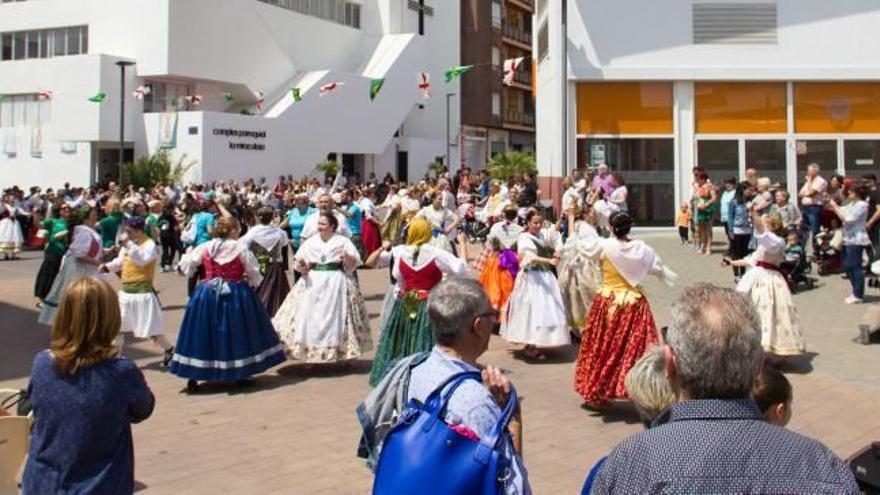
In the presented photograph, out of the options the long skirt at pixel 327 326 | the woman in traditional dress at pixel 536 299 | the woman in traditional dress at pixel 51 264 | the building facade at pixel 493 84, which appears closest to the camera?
the long skirt at pixel 327 326

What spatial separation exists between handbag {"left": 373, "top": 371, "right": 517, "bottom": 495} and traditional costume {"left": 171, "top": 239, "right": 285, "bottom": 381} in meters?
5.71

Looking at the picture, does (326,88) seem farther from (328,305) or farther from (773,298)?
(773,298)

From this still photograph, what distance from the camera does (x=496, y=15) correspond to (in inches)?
2516

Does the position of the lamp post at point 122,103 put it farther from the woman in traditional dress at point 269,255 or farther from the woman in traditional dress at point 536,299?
the woman in traditional dress at point 536,299

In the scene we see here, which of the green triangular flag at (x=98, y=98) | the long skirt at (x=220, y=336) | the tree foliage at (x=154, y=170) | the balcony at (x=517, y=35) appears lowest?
the long skirt at (x=220, y=336)

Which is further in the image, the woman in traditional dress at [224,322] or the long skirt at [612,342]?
the woman in traditional dress at [224,322]

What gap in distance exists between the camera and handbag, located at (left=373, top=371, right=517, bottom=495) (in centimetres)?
272

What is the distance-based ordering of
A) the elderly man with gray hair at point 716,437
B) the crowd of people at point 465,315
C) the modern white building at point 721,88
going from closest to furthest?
the elderly man with gray hair at point 716,437 < the crowd of people at point 465,315 < the modern white building at point 721,88

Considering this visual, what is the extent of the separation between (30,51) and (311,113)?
13.2 metres

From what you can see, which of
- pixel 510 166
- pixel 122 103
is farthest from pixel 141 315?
pixel 122 103

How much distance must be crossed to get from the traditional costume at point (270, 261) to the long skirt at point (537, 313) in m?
3.12

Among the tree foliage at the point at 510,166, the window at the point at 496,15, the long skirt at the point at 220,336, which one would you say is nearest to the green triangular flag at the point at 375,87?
the tree foliage at the point at 510,166

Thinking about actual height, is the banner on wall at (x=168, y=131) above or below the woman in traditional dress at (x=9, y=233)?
above

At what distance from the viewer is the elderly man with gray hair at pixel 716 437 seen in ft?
6.18
